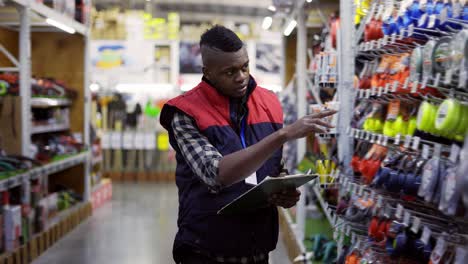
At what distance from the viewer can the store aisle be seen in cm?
588

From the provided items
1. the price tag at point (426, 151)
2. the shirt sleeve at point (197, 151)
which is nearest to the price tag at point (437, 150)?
the price tag at point (426, 151)

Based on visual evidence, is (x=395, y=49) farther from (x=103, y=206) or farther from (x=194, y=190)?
(x=103, y=206)

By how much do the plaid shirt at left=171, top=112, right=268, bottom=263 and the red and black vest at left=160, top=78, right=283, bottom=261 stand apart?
0.03 m

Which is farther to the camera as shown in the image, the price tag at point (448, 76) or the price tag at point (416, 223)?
the price tag at point (416, 223)

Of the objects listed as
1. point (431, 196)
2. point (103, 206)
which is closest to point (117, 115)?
point (103, 206)

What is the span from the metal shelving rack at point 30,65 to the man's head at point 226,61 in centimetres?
325

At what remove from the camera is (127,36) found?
12.8m

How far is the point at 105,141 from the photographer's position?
12156 mm

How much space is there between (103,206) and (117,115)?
3.62 metres

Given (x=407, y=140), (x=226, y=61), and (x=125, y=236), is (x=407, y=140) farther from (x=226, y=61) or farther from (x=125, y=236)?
(x=125, y=236)

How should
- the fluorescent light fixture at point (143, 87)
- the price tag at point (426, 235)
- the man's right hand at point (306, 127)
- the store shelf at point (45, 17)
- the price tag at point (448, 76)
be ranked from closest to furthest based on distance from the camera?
the man's right hand at point (306, 127) → the price tag at point (448, 76) → the price tag at point (426, 235) → the store shelf at point (45, 17) → the fluorescent light fixture at point (143, 87)

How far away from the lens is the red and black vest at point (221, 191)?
204 centimetres

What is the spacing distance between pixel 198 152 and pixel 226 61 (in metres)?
0.31

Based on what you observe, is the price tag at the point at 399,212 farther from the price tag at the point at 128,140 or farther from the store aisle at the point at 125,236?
the price tag at the point at 128,140
